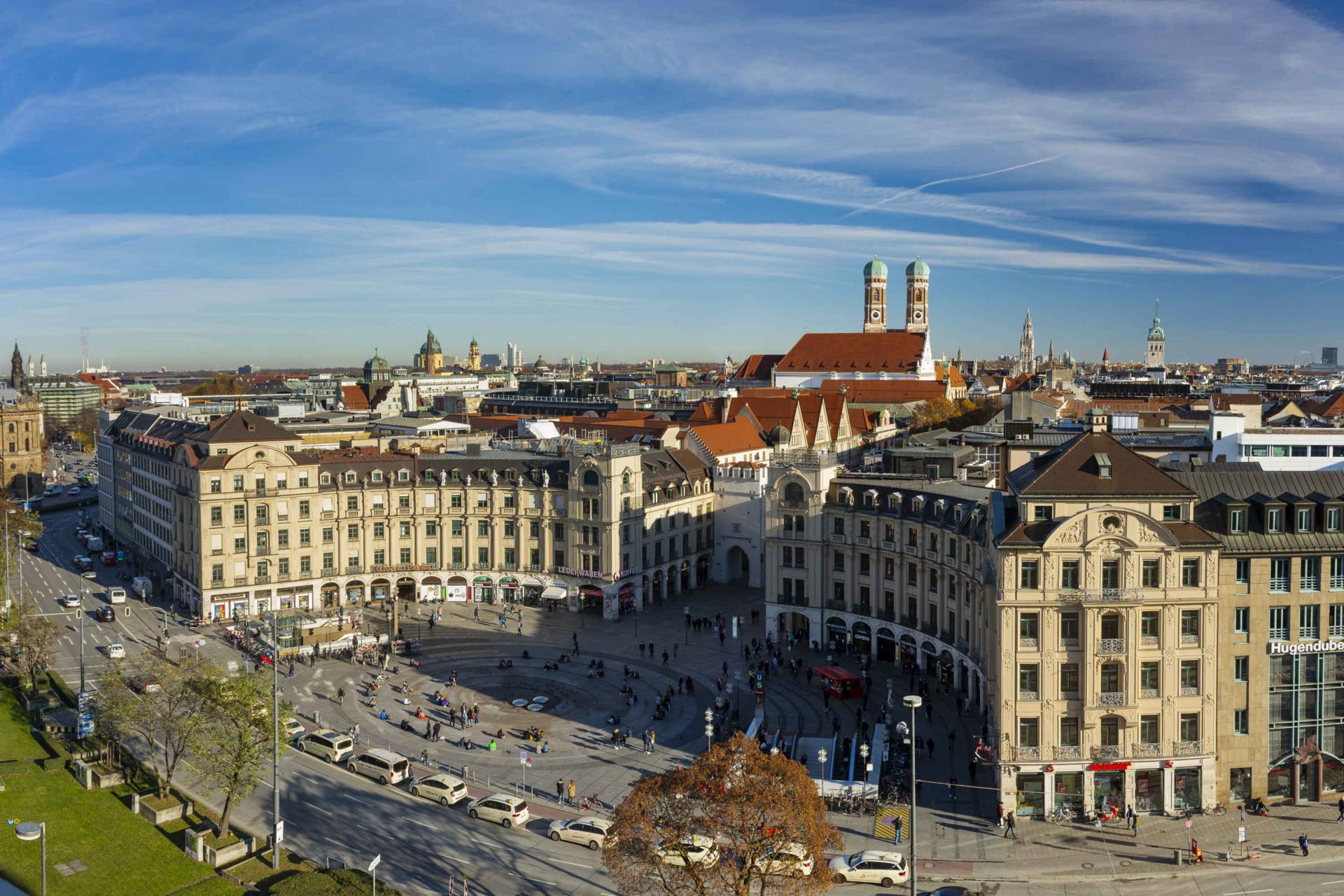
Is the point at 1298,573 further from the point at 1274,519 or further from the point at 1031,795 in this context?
the point at 1031,795

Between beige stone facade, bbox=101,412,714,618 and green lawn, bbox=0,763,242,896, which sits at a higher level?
beige stone facade, bbox=101,412,714,618

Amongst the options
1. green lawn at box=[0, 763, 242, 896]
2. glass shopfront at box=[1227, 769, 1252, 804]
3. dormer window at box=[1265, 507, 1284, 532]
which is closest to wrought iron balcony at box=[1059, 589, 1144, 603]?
dormer window at box=[1265, 507, 1284, 532]

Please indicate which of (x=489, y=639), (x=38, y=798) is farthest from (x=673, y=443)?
(x=38, y=798)

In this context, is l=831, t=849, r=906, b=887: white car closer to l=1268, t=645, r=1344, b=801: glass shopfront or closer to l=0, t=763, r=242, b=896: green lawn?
l=1268, t=645, r=1344, b=801: glass shopfront

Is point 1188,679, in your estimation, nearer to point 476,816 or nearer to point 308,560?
point 476,816

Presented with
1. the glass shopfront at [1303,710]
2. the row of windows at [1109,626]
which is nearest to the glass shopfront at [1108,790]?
the row of windows at [1109,626]
